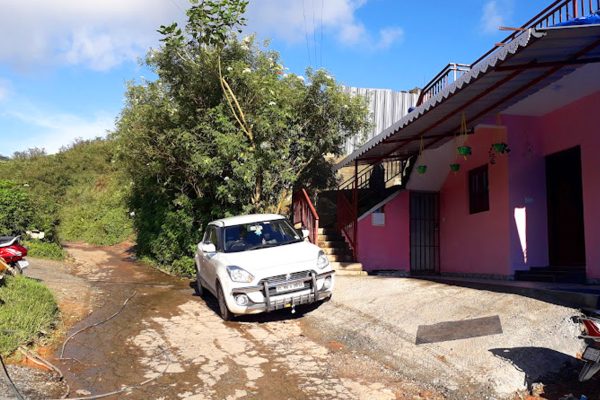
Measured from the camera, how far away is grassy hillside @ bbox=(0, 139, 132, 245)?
2455cm

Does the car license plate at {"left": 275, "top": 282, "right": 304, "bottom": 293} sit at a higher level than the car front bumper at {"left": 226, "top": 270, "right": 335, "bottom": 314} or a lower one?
higher

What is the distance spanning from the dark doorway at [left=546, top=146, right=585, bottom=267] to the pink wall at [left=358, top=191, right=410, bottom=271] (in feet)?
14.3

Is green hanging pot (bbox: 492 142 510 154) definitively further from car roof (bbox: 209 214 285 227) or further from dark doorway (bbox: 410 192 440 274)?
car roof (bbox: 209 214 285 227)

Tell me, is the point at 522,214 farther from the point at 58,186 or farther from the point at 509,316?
the point at 58,186

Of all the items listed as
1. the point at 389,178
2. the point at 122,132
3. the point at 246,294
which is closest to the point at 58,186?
the point at 122,132

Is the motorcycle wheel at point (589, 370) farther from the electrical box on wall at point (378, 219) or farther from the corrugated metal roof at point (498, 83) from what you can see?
the electrical box on wall at point (378, 219)

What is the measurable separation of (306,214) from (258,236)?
180 inches

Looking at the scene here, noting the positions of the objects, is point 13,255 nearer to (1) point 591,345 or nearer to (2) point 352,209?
(2) point 352,209

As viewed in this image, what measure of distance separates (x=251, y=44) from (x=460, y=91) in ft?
21.1

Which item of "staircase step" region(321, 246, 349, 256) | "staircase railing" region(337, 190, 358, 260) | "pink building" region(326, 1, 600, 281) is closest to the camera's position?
"pink building" region(326, 1, 600, 281)

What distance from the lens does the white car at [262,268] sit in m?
7.63

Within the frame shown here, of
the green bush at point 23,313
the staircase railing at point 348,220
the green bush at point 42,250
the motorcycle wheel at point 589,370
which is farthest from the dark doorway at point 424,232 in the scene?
the green bush at point 42,250

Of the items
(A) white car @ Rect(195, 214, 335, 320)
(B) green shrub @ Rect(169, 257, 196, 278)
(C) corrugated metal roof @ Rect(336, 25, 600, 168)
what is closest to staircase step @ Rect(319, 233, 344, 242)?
(C) corrugated metal roof @ Rect(336, 25, 600, 168)

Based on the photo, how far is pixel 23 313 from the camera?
270 inches
